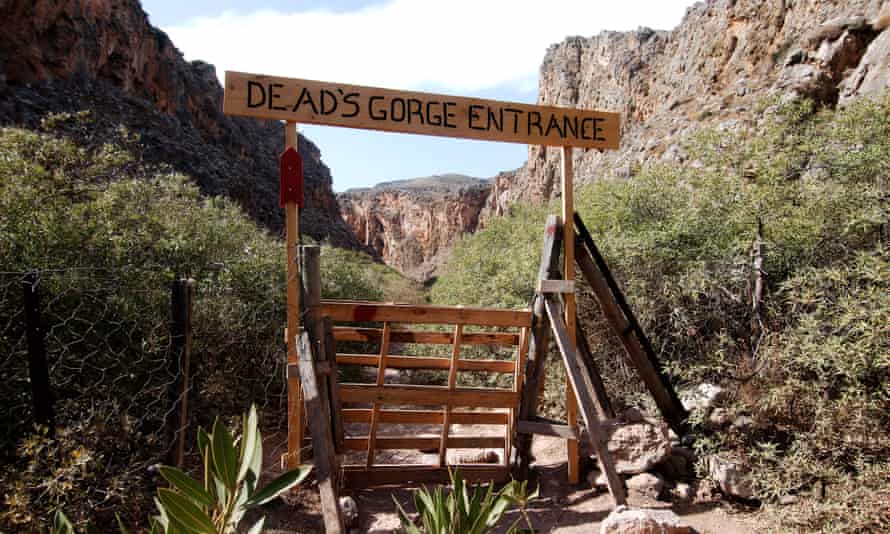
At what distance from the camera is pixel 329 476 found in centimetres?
312

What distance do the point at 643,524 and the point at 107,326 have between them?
4.03 m

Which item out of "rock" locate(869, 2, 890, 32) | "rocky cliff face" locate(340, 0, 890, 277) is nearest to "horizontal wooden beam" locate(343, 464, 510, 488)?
"rocky cliff face" locate(340, 0, 890, 277)

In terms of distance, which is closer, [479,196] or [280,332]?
[280,332]

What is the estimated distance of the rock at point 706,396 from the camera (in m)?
4.10

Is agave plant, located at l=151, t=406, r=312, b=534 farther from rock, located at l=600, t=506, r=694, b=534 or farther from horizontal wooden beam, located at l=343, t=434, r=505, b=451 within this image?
horizontal wooden beam, located at l=343, t=434, r=505, b=451

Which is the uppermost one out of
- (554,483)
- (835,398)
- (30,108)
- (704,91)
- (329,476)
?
(704,91)

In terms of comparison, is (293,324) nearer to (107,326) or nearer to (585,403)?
(107,326)

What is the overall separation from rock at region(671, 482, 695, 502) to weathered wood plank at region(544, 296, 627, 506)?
384 millimetres

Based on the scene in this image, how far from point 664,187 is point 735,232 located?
1502 mm

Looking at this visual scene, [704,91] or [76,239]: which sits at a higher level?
[704,91]

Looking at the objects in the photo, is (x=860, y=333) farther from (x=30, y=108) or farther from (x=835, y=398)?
(x=30, y=108)

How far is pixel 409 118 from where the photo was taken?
3859mm

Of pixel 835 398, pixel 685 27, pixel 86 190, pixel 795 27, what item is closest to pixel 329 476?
pixel 835 398

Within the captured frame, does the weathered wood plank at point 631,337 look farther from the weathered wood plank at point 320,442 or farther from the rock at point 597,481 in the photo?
the weathered wood plank at point 320,442
